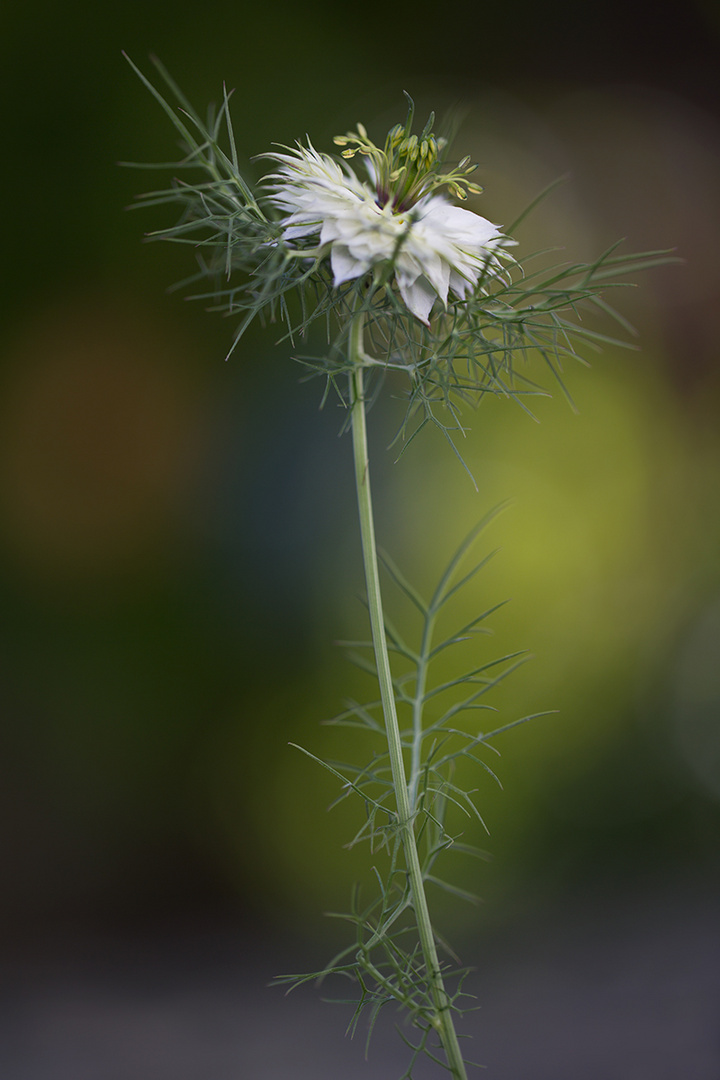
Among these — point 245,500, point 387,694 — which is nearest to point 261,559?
point 245,500

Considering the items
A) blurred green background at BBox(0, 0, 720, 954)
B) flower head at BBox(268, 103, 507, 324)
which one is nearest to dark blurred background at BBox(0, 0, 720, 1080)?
blurred green background at BBox(0, 0, 720, 954)

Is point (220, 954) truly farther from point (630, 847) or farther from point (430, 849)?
point (430, 849)

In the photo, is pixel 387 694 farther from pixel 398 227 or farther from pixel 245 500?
pixel 245 500

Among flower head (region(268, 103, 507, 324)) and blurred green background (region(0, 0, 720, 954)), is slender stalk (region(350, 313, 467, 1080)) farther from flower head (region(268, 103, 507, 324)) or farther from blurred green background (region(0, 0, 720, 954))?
blurred green background (region(0, 0, 720, 954))

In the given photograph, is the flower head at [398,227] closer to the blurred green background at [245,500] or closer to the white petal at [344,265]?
the white petal at [344,265]

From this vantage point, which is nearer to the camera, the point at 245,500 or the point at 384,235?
the point at 384,235

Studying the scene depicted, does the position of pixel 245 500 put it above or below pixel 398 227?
below

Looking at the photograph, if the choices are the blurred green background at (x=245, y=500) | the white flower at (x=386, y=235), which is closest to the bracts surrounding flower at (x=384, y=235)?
the white flower at (x=386, y=235)
